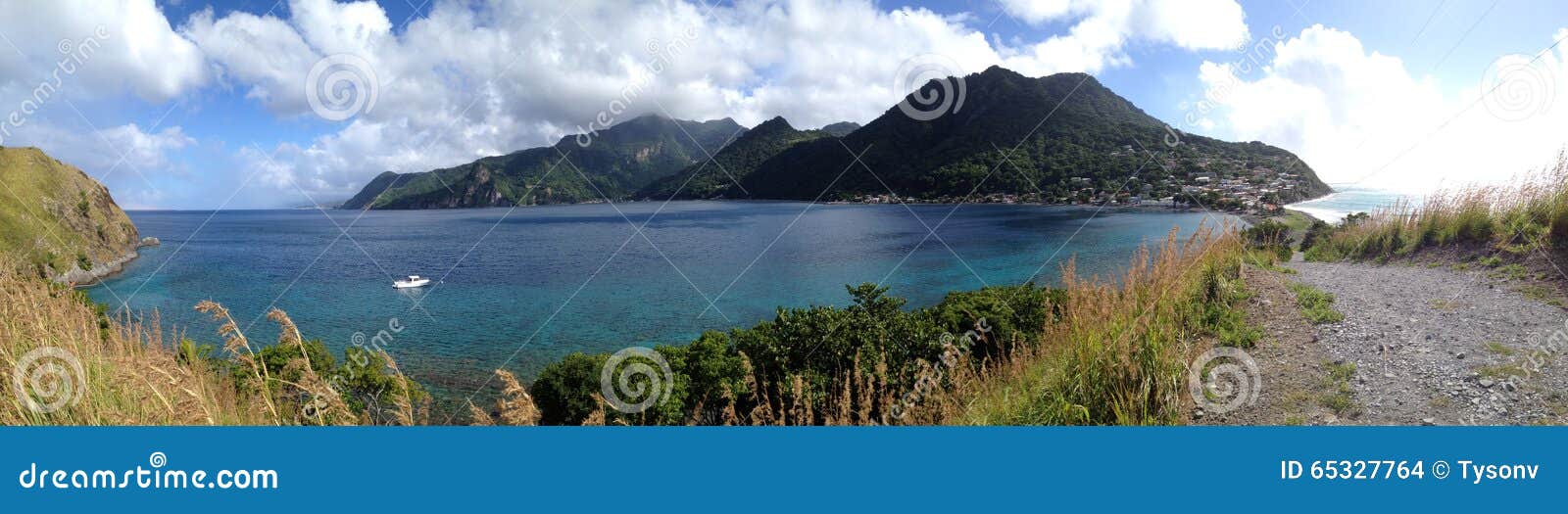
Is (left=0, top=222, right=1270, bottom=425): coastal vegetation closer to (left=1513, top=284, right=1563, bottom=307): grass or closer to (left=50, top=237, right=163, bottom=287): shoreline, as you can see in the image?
(left=1513, top=284, right=1563, bottom=307): grass

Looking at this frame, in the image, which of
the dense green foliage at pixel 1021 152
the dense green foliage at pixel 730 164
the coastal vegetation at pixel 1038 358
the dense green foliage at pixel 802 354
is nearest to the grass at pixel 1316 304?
the coastal vegetation at pixel 1038 358

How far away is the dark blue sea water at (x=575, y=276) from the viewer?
2736cm

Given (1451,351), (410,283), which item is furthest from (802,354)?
(410,283)

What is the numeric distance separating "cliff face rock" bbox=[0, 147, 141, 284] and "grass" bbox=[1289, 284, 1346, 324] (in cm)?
5903

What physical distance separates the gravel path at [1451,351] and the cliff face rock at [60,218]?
59134 millimetres

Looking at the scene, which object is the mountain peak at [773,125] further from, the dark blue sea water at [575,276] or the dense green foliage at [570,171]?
the dark blue sea water at [575,276]

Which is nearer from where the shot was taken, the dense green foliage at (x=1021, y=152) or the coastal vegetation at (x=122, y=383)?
the coastal vegetation at (x=122, y=383)

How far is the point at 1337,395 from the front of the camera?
390 cm

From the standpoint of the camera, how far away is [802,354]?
10.6m

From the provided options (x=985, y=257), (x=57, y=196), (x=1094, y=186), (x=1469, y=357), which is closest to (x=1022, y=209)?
(x=1094, y=186)

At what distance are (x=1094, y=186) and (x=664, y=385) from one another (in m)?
94.7

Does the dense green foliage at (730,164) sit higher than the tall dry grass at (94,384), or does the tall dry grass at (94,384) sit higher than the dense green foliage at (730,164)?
the dense green foliage at (730,164)

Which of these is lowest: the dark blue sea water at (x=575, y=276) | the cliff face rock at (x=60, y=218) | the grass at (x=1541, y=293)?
the dark blue sea water at (x=575, y=276)

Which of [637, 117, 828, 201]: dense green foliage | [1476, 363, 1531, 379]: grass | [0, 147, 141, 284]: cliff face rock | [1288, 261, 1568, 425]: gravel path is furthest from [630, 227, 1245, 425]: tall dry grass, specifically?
[637, 117, 828, 201]: dense green foliage
